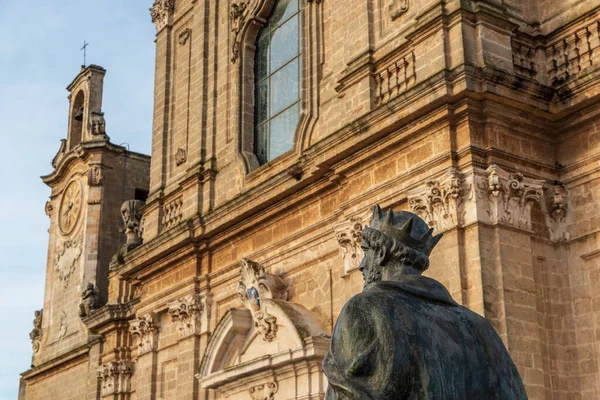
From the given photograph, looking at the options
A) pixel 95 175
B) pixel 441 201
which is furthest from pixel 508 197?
pixel 95 175

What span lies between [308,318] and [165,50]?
6887 mm

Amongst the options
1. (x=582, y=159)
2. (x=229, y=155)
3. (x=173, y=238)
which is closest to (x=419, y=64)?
(x=582, y=159)

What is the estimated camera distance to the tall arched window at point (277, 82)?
41.9 feet

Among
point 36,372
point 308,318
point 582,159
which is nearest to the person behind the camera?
point 582,159

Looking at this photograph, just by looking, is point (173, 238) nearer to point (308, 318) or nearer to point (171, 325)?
point (171, 325)

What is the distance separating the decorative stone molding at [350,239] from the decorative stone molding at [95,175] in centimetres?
1142

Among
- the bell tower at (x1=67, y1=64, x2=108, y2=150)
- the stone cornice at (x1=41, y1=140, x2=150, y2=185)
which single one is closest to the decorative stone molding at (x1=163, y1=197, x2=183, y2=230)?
the stone cornice at (x1=41, y1=140, x2=150, y2=185)

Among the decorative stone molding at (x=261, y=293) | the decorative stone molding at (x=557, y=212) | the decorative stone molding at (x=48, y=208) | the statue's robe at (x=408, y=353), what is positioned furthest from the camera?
the decorative stone molding at (x=48, y=208)

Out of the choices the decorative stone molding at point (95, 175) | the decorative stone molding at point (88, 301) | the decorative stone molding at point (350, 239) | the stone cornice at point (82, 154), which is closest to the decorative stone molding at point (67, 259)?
the decorative stone molding at point (95, 175)

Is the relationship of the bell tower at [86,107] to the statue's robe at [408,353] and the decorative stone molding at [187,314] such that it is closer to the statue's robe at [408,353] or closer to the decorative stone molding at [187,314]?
the decorative stone molding at [187,314]

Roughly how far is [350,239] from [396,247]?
7206 mm

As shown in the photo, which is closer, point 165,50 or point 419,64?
point 419,64

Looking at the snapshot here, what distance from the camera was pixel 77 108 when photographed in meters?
22.9

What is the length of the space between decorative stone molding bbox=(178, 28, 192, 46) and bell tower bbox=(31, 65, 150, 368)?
562 cm
